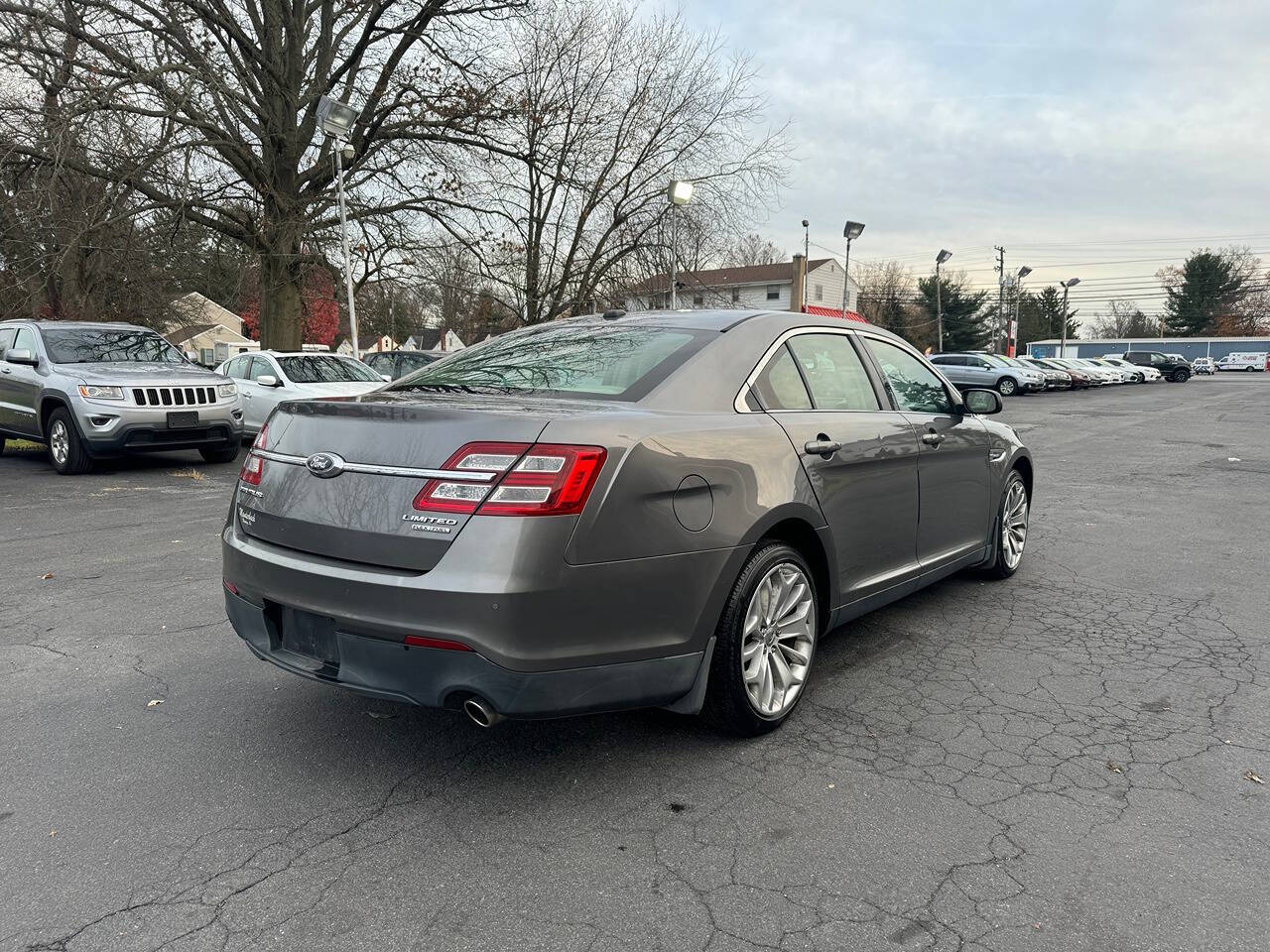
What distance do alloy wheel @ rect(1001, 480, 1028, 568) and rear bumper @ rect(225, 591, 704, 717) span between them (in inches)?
129

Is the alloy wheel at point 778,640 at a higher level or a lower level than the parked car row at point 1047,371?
lower

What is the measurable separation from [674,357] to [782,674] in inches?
50.1

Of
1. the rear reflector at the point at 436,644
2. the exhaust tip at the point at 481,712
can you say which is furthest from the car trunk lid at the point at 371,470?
the exhaust tip at the point at 481,712

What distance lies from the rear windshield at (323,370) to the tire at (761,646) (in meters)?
10.9

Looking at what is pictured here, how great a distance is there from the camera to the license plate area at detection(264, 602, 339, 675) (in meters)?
2.77

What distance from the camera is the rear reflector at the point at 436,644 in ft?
8.33

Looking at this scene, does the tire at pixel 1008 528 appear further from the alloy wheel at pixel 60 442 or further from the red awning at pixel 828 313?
the alloy wheel at pixel 60 442

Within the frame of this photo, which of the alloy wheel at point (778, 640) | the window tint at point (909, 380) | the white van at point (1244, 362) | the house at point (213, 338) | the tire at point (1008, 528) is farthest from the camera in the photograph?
the white van at point (1244, 362)

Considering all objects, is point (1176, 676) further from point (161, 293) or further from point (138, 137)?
point (161, 293)

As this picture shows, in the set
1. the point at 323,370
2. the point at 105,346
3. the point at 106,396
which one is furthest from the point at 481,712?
the point at 323,370

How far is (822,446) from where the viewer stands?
3.53 meters

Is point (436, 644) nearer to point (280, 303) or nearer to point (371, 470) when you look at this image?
point (371, 470)

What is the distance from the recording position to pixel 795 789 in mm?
2906

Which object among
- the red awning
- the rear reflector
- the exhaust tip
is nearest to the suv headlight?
the red awning
